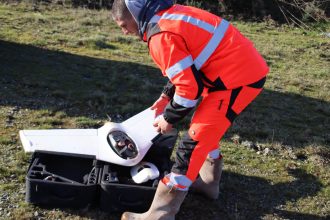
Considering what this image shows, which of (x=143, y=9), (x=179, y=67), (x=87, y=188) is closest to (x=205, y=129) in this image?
(x=179, y=67)

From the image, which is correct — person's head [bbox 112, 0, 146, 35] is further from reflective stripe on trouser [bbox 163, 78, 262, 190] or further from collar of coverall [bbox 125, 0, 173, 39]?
reflective stripe on trouser [bbox 163, 78, 262, 190]

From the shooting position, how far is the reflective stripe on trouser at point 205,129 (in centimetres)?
321

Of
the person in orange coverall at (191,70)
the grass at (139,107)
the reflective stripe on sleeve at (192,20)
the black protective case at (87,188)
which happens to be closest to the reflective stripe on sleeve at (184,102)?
the person in orange coverall at (191,70)

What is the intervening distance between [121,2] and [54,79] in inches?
156

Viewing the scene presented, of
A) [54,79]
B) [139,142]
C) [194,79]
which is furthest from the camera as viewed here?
[54,79]

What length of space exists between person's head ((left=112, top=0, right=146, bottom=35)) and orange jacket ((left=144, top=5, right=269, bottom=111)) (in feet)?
0.37

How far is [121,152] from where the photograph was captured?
148 inches

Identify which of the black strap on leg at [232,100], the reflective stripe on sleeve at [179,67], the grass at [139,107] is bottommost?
the grass at [139,107]

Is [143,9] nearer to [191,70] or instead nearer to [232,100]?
[191,70]

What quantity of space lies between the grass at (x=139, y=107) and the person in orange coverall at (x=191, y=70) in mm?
682

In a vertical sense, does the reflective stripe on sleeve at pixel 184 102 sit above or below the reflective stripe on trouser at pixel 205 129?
above

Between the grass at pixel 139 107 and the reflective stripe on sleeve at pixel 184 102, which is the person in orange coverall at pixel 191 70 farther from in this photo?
the grass at pixel 139 107

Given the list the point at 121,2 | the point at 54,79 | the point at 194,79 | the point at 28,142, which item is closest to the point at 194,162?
the point at 194,79

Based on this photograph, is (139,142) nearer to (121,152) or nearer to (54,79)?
(121,152)
